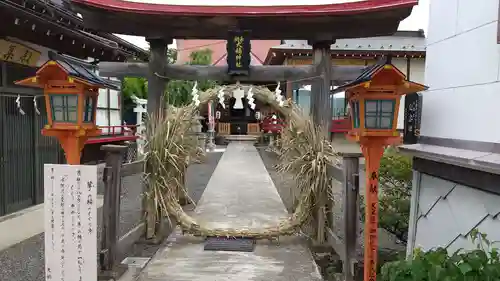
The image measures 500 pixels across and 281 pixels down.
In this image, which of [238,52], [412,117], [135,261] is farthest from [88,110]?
[412,117]

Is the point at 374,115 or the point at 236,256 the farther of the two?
the point at 236,256

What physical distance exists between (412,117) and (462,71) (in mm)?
815

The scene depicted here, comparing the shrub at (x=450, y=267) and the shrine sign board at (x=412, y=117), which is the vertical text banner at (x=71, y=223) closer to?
the shrub at (x=450, y=267)

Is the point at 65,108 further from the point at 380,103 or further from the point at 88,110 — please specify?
the point at 380,103

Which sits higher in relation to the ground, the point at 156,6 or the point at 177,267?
the point at 156,6

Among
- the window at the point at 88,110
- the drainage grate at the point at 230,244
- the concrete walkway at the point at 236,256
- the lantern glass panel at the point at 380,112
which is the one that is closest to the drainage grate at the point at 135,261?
the concrete walkway at the point at 236,256

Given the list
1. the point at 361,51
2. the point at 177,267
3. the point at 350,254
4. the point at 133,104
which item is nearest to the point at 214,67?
the point at 177,267

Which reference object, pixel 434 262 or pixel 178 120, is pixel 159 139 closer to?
pixel 178 120

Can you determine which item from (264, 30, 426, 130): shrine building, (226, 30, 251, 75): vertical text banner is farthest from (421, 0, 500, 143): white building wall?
(264, 30, 426, 130): shrine building

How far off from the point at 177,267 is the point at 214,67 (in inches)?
124

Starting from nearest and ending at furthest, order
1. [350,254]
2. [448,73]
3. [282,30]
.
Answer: [448,73], [350,254], [282,30]

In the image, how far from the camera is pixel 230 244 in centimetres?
638

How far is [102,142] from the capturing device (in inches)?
512

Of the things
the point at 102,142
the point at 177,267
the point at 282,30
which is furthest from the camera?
the point at 102,142
